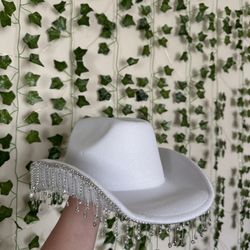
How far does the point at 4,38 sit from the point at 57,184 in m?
0.41

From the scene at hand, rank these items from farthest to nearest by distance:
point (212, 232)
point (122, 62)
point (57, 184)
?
point (212, 232)
point (122, 62)
point (57, 184)

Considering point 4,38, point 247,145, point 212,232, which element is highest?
point 4,38

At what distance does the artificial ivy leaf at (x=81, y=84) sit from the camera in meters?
1.17

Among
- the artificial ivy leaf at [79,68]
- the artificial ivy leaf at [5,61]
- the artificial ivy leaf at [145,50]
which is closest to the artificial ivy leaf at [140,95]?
the artificial ivy leaf at [145,50]

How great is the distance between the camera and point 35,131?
110cm

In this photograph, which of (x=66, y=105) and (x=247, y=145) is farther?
(x=247, y=145)

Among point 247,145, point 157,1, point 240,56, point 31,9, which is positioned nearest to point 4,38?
point 31,9

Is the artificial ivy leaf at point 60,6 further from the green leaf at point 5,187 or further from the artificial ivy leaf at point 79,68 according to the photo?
the green leaf at point 5,187

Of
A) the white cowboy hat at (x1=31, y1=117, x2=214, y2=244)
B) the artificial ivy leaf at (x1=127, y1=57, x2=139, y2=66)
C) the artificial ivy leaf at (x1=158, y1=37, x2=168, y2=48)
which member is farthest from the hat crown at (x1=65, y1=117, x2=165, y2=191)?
the artificial ivy leaf at (x1=158, y1=37, x2=168, y2=48)

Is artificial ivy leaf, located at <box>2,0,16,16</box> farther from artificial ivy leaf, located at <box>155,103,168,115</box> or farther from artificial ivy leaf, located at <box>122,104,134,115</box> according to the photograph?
artificial ivy leaf, located at <box>155,103,168,115</box>

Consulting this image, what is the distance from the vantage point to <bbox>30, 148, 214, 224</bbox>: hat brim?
78cm

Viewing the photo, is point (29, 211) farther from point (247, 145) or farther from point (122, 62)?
point (247, 145)

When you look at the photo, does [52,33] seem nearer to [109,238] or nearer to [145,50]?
[145,50]

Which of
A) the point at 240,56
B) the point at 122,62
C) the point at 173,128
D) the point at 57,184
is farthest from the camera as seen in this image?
the point at 240,56
